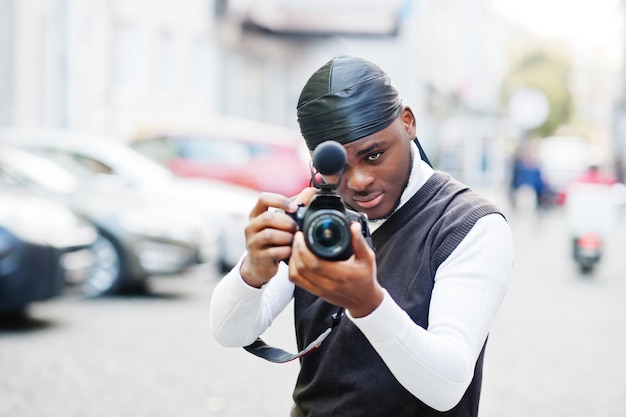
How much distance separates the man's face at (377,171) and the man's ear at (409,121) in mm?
48

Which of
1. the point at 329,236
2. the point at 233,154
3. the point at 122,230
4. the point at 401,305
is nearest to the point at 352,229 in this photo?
the point at 329,236

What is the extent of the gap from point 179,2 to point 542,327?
17.7 meters

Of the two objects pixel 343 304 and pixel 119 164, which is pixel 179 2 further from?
pixel 343 304

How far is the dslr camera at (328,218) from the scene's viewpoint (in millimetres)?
1690

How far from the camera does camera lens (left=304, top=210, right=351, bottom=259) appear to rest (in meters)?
1.68

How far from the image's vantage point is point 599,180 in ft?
45.9

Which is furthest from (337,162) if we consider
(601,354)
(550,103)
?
(550,103)

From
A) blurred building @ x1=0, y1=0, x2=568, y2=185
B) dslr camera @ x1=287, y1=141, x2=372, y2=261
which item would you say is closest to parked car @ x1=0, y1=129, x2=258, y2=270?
blurred building @ x1=0, y1=0, x2=568, y2=185

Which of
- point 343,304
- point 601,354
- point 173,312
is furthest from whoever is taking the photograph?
point 173,312

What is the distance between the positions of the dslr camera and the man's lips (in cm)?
16

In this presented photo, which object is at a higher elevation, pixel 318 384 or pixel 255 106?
pixel 318 384

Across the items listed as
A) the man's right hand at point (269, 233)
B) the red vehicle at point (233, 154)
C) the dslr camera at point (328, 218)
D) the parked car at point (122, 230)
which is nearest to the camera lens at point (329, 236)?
the dslr camera at point (328, 218)

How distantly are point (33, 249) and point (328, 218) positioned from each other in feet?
21.8

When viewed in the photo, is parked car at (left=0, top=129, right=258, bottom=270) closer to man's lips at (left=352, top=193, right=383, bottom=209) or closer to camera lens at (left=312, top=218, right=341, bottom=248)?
man's lips at (left=352, top=193, right=383, bottom=209)
